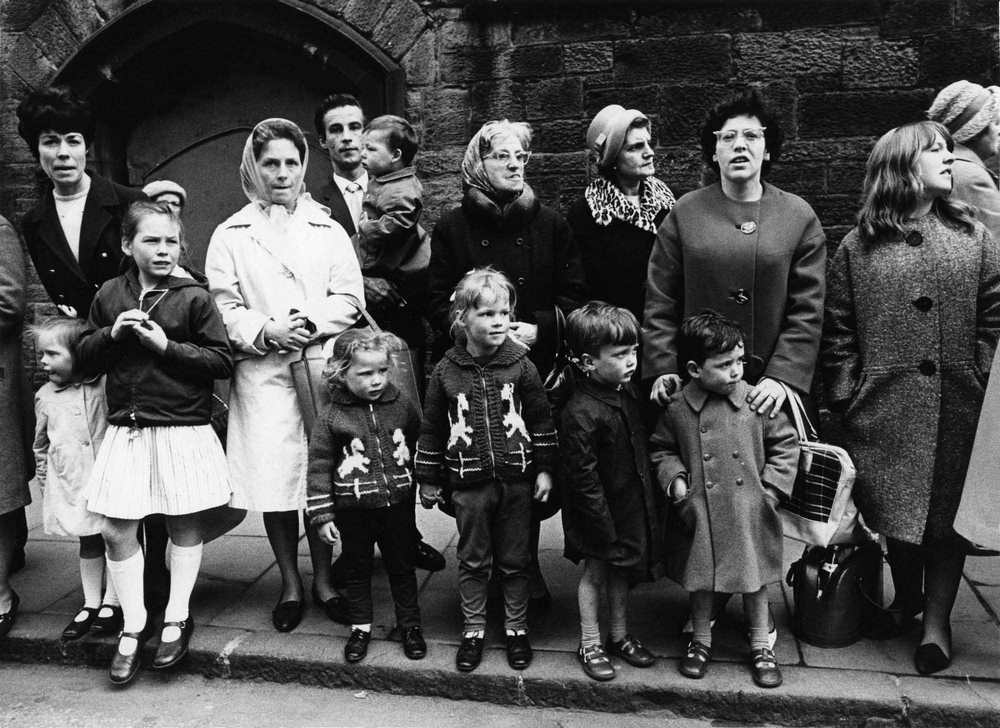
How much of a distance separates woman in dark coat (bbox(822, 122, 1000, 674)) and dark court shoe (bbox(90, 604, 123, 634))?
10.1ft

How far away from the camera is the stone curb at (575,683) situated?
317cm

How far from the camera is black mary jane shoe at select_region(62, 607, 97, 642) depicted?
3.78m

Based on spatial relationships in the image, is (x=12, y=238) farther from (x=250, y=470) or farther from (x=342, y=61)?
(x=342, y=61)

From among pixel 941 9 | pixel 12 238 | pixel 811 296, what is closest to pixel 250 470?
pixel 12 238

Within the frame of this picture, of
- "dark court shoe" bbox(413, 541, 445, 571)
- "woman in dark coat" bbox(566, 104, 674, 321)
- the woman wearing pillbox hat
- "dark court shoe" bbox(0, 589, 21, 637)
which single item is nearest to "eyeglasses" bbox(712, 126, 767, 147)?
"woman in dark coat" bbox(566, 104, 674, 321)

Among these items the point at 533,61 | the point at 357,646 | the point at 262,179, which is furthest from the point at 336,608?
the point at 533,61

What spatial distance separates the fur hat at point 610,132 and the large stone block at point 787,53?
2.04m

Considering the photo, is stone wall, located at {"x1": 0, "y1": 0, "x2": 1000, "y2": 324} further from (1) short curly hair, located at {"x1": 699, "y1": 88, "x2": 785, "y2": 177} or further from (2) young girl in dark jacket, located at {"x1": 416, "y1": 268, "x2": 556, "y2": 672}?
(2) young girl in dark jacket, located at {"x1": 416, "y1": 268, "x2": 556, "y2": 672}

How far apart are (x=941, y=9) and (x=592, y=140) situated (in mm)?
2852

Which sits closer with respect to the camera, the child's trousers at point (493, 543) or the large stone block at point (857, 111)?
the child's trousers at point (493, 543)

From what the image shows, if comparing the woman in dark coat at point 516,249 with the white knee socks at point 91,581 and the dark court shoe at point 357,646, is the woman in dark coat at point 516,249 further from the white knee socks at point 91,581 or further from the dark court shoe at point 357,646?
the white knee socks at point 91,581

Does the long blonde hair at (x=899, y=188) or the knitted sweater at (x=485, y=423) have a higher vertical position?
the long blonde hair at (x=899, y=188)

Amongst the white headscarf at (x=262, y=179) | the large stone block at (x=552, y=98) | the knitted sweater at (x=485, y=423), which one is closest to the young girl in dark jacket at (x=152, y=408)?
the white headscarf at (x=262, y=179)

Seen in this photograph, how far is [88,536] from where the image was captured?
3.87 m
